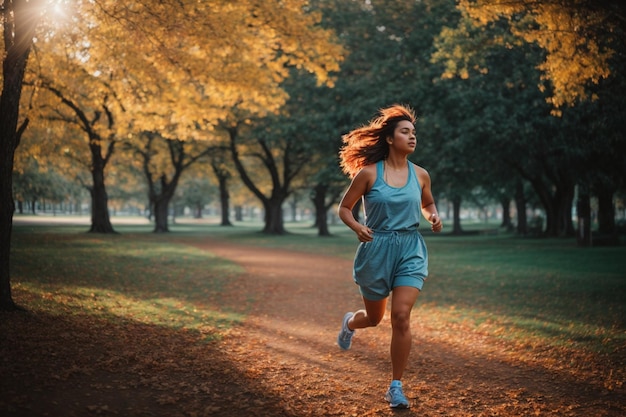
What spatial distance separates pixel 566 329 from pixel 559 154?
50.8 ft

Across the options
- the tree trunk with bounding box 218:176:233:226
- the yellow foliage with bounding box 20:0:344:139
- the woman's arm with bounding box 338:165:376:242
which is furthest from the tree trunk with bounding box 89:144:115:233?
the woman's arm with bounding box 338:165:376:242

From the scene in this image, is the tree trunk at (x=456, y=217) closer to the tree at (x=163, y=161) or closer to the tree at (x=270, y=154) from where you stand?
the tree at (x=270, y=154)

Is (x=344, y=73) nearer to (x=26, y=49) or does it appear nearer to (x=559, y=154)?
(x=559, y=154)

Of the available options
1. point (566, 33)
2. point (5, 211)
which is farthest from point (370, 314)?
point (566, 33)

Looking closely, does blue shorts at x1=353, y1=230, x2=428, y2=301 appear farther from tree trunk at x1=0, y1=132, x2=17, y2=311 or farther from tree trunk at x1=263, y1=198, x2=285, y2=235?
tree trunk at x1=263, y1=198, x2=285, y2=235

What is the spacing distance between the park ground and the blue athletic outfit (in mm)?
1040

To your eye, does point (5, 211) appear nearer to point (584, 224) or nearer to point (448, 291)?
point (448, 291)

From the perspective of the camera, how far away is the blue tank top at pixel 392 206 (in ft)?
14.4

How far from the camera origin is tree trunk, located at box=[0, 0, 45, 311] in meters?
6.31

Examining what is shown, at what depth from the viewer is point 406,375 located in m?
5.09

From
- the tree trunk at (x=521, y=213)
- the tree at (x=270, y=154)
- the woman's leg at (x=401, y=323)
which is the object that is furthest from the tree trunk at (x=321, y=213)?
the woman's leg at (x=401, y=323)

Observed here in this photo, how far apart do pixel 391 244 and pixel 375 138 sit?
3.51ft

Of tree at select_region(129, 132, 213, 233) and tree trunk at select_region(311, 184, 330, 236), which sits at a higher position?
tree at select_region(129, 132, 213, 233)

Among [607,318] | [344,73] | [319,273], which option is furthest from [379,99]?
[607,318]
